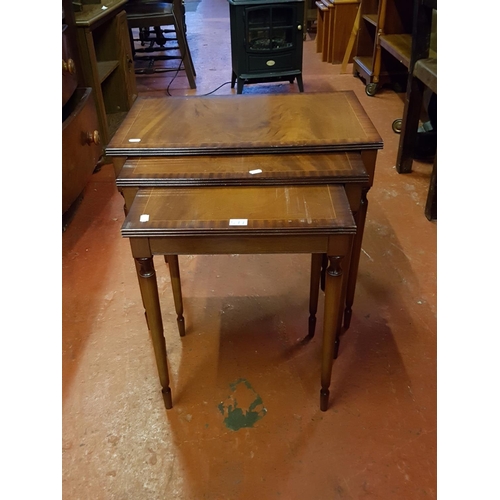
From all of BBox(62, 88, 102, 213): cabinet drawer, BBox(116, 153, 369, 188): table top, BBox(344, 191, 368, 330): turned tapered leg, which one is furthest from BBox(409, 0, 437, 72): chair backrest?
BBox(62, 88, 102, 213): cabinet drawer

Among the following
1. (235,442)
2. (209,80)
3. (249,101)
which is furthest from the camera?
(209,80)

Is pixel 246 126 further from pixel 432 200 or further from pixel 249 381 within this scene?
pixel 432 200

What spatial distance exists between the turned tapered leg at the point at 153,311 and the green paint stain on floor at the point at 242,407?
16cm

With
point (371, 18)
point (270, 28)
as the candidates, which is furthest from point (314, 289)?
point (371, 18)

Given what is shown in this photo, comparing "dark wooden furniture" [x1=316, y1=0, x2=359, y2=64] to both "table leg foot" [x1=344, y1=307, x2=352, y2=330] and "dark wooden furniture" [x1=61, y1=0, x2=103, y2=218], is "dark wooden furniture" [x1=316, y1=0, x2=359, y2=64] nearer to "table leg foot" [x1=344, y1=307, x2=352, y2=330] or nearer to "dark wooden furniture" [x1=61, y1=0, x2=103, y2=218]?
"dark wooden furniture" [x1=61, y1=0, x2=103, y2=218]

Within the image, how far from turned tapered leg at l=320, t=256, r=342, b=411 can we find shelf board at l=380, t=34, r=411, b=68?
5.61 feet

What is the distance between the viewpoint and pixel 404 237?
1937 mm

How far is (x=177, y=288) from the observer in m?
1.46

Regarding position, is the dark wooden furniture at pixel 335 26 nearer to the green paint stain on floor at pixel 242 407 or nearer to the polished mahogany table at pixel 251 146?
the polished mahogany table at pixel 251 146

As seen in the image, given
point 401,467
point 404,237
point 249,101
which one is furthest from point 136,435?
point 404,237

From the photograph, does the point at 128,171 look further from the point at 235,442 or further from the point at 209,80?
the point at 209,80

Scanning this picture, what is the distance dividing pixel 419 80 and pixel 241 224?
5.30 ft

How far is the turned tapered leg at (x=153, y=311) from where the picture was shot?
1.01 m

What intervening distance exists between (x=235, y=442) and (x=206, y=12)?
22.3 feet
